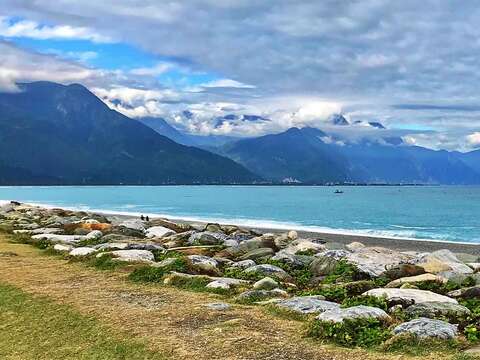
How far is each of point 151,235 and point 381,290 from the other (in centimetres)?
2109

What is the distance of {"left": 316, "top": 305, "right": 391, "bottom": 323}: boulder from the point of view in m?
11.9

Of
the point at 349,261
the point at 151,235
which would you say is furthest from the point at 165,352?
the point at 151,235

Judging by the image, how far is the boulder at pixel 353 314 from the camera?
38.9 feet

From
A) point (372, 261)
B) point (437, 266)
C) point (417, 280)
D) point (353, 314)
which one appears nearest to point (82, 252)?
point (372, 261)

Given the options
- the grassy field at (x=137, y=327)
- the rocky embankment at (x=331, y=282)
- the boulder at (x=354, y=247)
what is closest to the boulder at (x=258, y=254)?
the rocky embankment at (x=331, y=282)

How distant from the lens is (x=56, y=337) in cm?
1177

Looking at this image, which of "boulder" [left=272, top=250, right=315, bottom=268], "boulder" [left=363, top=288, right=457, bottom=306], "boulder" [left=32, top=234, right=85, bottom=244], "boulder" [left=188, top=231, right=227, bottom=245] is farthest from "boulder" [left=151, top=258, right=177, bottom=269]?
"boulder" [left=32, top=234, right=85, bottom=244]

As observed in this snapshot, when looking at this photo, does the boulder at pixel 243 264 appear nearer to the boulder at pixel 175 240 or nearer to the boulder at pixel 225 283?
the boulder at pixel 225 283

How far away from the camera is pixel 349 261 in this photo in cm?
1977

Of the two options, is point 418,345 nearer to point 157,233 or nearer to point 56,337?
point 56,337

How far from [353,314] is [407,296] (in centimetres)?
281

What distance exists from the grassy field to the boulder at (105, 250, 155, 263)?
3910 millimetres

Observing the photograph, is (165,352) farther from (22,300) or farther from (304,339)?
(22,300)

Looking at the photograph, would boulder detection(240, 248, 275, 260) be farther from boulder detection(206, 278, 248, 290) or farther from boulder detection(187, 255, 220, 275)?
boulder detection(206, 278, 248, 290)
